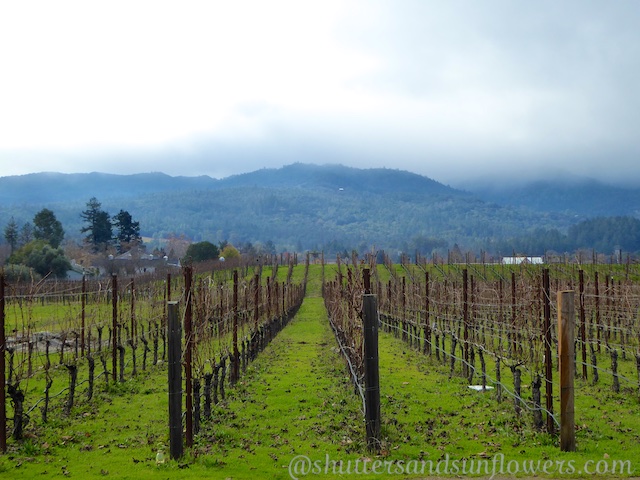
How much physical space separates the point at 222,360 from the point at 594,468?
8.23 meters

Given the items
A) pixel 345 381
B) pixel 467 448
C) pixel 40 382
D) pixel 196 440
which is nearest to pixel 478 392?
pixel 345 381

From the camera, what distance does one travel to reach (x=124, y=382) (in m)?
15.5

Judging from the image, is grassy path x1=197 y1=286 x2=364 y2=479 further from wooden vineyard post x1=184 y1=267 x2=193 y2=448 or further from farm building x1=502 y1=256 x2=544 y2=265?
farm building x1=502 y1=256 x2=544 y2=265

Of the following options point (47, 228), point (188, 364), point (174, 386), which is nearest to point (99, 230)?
point (47, 228)

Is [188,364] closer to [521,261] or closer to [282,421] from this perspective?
[282,421]

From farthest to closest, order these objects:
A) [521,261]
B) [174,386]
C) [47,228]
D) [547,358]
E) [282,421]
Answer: [47,228], [521,261], [282,421], [547,358], [174,386]

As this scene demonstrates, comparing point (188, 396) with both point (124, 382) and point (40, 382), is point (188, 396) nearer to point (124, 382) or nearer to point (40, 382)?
point (124, 382)

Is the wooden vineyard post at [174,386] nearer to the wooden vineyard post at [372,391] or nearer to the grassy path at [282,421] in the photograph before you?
the grassy path at [282,421]

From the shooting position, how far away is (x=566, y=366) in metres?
8.17

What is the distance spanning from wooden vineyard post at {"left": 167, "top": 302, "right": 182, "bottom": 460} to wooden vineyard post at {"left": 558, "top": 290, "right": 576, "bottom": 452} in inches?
206

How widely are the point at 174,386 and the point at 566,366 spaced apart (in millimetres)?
5343

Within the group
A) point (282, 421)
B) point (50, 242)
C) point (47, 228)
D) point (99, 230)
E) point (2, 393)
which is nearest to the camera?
point (2, 393)

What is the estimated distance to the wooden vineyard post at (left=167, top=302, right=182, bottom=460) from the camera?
8.47 meters

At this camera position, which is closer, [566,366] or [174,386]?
[566,366]
